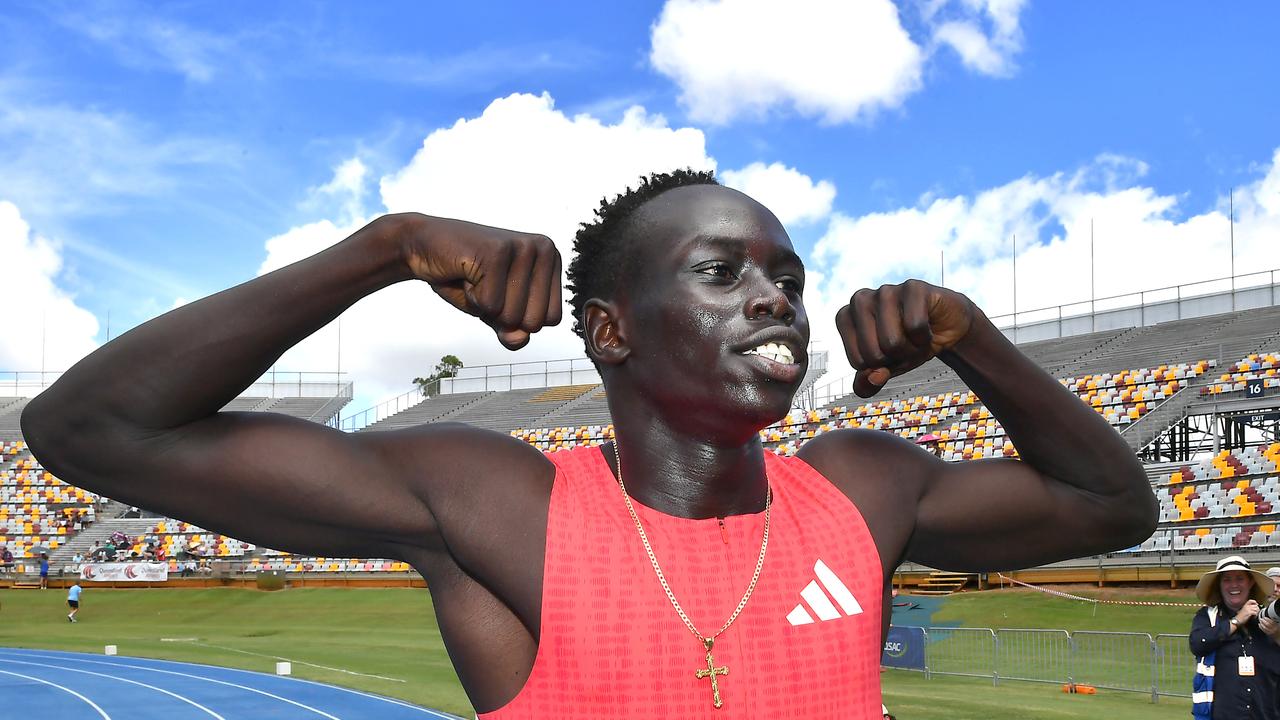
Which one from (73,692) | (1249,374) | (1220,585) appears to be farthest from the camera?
(1249,374)

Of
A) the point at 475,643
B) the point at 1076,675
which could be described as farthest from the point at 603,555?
the point at 1076,675

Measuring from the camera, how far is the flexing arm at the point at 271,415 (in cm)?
184

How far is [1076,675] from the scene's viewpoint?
1427cm

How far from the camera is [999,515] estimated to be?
2322 mm

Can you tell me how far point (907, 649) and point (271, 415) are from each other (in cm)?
A: 1487

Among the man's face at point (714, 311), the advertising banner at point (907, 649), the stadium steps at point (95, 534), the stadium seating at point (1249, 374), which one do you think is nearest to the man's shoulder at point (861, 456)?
the man's face at point (714, 311)

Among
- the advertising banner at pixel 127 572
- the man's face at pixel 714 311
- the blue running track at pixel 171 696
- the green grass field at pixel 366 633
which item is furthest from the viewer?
the advertising banner at pixel 127 572

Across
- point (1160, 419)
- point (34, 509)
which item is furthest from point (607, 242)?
point (34, 509)

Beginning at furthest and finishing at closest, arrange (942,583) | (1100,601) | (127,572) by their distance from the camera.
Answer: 1. (127,572)
2. (942,583)
3. (1100,601)

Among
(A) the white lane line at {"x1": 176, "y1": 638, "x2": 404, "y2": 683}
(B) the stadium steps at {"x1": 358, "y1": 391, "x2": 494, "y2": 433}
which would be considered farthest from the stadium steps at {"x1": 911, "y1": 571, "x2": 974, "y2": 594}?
(B) the stadium steps at {"x1": 358, "y1": 391, "x2": 494, "y2": 433}

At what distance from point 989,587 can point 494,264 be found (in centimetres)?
2116

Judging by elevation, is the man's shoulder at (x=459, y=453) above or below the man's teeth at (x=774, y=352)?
below

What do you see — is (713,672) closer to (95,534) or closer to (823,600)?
(823,600)

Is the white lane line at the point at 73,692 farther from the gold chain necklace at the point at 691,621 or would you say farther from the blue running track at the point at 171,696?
the gold chain necklace at the point at 691,621
